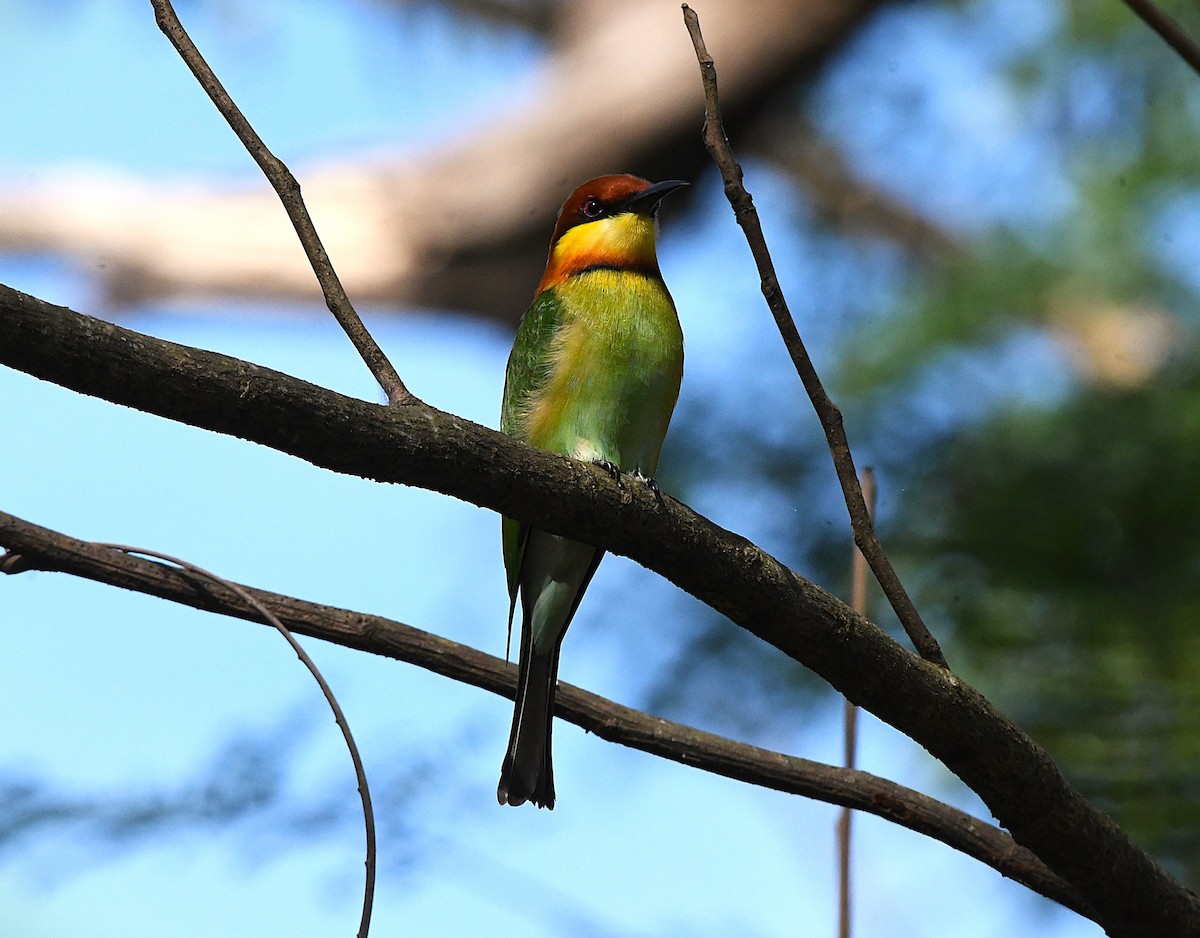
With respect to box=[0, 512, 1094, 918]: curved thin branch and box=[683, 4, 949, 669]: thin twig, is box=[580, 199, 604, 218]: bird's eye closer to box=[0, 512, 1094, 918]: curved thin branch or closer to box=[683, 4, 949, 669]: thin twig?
box=[683, 4, 949, 669]: thin twig

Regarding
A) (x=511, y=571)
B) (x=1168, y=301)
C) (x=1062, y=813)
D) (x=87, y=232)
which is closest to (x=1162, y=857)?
(x=1062, y=813)

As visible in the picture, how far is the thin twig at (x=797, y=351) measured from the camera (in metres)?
1.89

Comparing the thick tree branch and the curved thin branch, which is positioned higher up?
the thick tree branch

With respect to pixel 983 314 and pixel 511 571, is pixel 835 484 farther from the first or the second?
pixel 511 571

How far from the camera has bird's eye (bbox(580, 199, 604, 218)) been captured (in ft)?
10.6

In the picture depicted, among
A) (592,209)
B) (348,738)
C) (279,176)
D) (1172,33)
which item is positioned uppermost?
(592,209)

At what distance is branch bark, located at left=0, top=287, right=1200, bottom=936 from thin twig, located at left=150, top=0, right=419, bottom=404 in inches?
13.4

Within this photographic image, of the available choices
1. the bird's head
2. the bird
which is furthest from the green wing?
the bird's head

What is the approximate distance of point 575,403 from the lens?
273cm

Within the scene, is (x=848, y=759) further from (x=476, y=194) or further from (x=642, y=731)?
(x=476, y=194)

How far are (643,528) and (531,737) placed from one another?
84 centimetres

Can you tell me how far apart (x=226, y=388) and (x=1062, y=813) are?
1.27m

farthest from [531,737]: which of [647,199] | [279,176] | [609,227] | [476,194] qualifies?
[476,194]

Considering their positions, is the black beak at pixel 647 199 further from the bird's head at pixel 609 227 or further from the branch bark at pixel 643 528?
the branch bark at pixel 643 528
